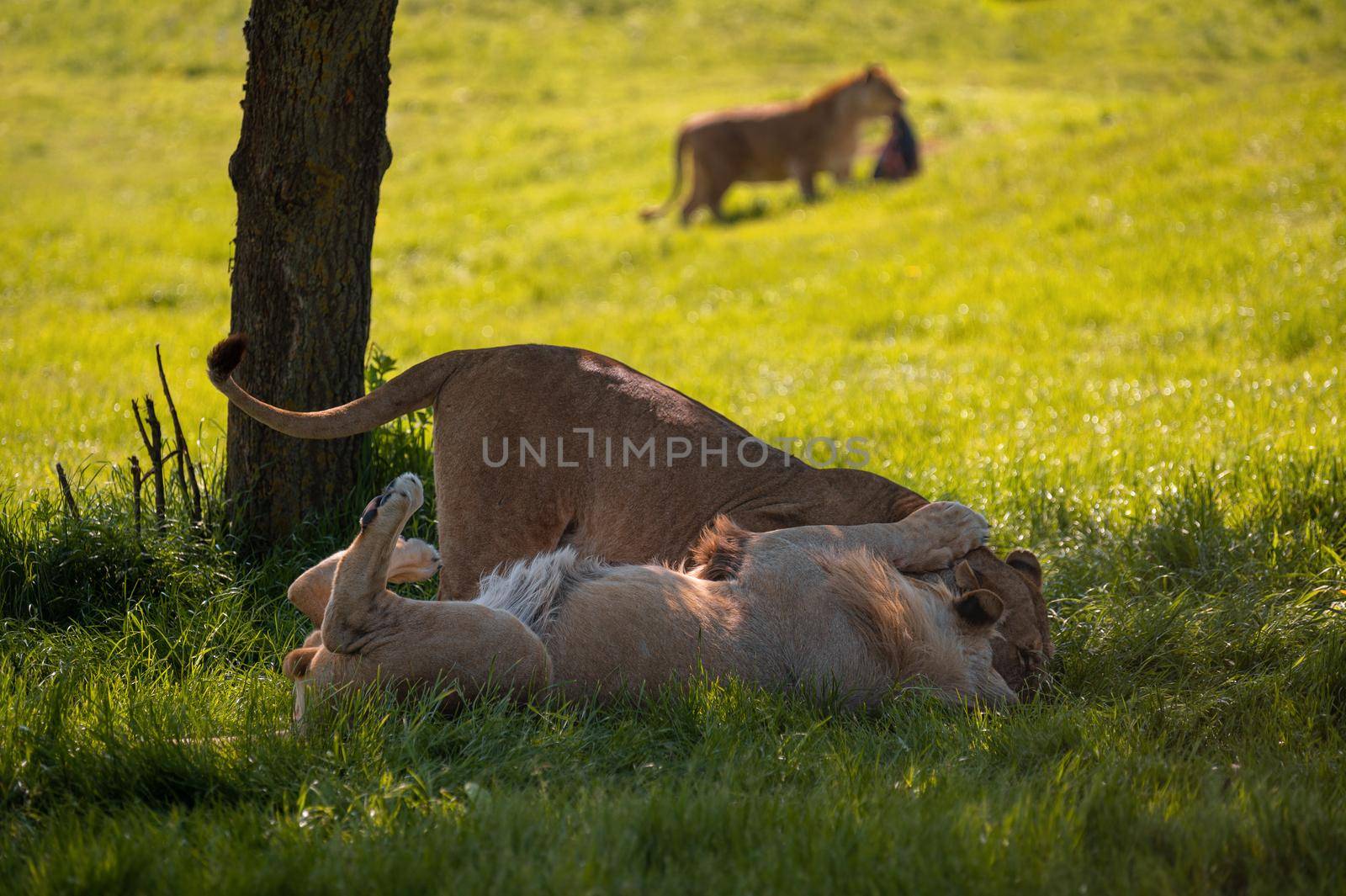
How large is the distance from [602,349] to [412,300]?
3.11 meters

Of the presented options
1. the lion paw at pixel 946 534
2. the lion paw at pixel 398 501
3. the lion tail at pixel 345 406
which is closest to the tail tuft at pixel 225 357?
the lion tail at pixel 345 406

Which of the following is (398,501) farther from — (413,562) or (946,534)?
(946,534)

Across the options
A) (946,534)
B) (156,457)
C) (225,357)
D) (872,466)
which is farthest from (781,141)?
(225,357)

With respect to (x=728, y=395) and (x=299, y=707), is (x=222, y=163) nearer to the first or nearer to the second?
(x=728, y=395)

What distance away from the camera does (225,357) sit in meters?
4.02

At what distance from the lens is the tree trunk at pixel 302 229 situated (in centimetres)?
470

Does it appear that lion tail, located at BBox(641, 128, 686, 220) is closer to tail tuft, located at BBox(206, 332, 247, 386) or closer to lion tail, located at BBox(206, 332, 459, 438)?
lion tail, located at BBox(206, 332, 459, 438)

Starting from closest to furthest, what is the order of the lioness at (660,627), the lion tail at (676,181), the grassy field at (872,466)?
the grassy field at (872,466), the lioness at (660,627), the lion tail at (676,181)

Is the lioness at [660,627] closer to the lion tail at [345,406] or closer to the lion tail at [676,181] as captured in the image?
the lion tail at [345,406]

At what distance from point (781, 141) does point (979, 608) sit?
1317cm

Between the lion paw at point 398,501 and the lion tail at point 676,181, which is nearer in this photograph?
the lion paw at point 398,501

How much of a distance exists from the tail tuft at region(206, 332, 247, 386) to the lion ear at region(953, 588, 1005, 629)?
250 centimetres

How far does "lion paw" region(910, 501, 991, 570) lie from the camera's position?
398cm

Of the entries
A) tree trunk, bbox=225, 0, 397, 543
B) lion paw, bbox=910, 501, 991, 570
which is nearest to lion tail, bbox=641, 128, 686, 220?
tree trunk, bbox=225, 0, 397, 543
